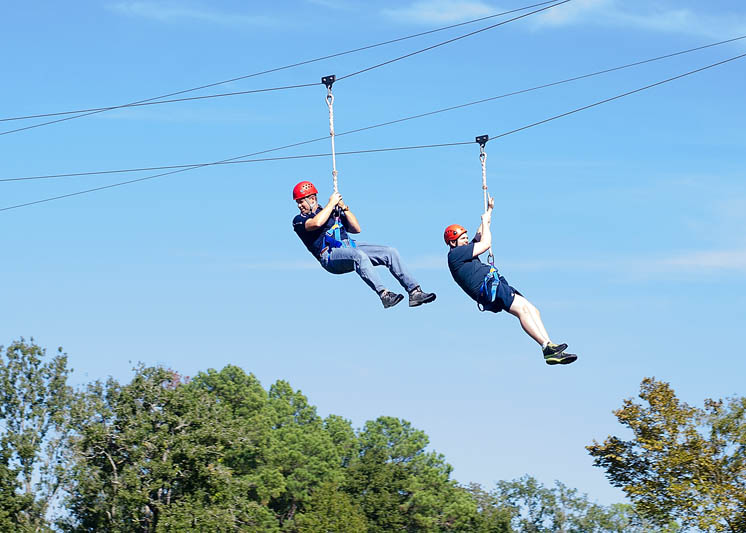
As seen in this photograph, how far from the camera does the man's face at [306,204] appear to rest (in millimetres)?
16734

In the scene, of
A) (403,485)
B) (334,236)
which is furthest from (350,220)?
(403,485)

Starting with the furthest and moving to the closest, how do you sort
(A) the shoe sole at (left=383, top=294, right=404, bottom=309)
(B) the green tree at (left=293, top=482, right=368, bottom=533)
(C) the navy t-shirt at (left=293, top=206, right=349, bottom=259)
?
(B) the green tree at (left=293, top=482, right=368, bottom=533) < (C) the navy t-shirt at (left=293, top=206, right=349, bottom=259) < (A) the shoe sole at (left=383, top=294, right=404, bottom=309)

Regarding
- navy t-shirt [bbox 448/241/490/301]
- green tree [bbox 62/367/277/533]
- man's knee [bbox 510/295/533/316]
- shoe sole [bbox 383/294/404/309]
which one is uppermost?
green tree [bbox 62/367/277/533]

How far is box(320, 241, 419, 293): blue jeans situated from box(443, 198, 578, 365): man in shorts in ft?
2.34

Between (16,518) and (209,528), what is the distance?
34.1ft

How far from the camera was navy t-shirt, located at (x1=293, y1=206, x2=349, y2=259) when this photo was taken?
16484 mm

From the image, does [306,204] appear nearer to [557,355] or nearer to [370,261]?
[370,261]

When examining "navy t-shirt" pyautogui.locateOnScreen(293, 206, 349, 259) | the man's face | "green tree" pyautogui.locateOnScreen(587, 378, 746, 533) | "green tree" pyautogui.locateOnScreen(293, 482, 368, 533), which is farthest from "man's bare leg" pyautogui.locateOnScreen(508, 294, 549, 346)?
"green tree" pyautogui.locateOnScreen(293, 482, 368, 533)

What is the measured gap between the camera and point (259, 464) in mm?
68188

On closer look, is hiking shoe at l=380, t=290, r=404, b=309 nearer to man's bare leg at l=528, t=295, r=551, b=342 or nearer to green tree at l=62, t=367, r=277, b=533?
man's bare leg at l=528, t=295, r=551, b=342

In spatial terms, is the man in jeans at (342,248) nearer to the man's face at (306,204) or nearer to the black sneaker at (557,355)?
the man's face at (306,204)

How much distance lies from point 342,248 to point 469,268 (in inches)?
71.4

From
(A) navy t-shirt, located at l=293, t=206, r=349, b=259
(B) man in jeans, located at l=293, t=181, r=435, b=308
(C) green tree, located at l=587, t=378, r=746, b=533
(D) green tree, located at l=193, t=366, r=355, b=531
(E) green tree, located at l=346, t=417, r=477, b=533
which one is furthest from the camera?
(D) green tree, located at l=193, t=366, r=355, b=531

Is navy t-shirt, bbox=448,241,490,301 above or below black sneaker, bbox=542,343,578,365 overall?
above
